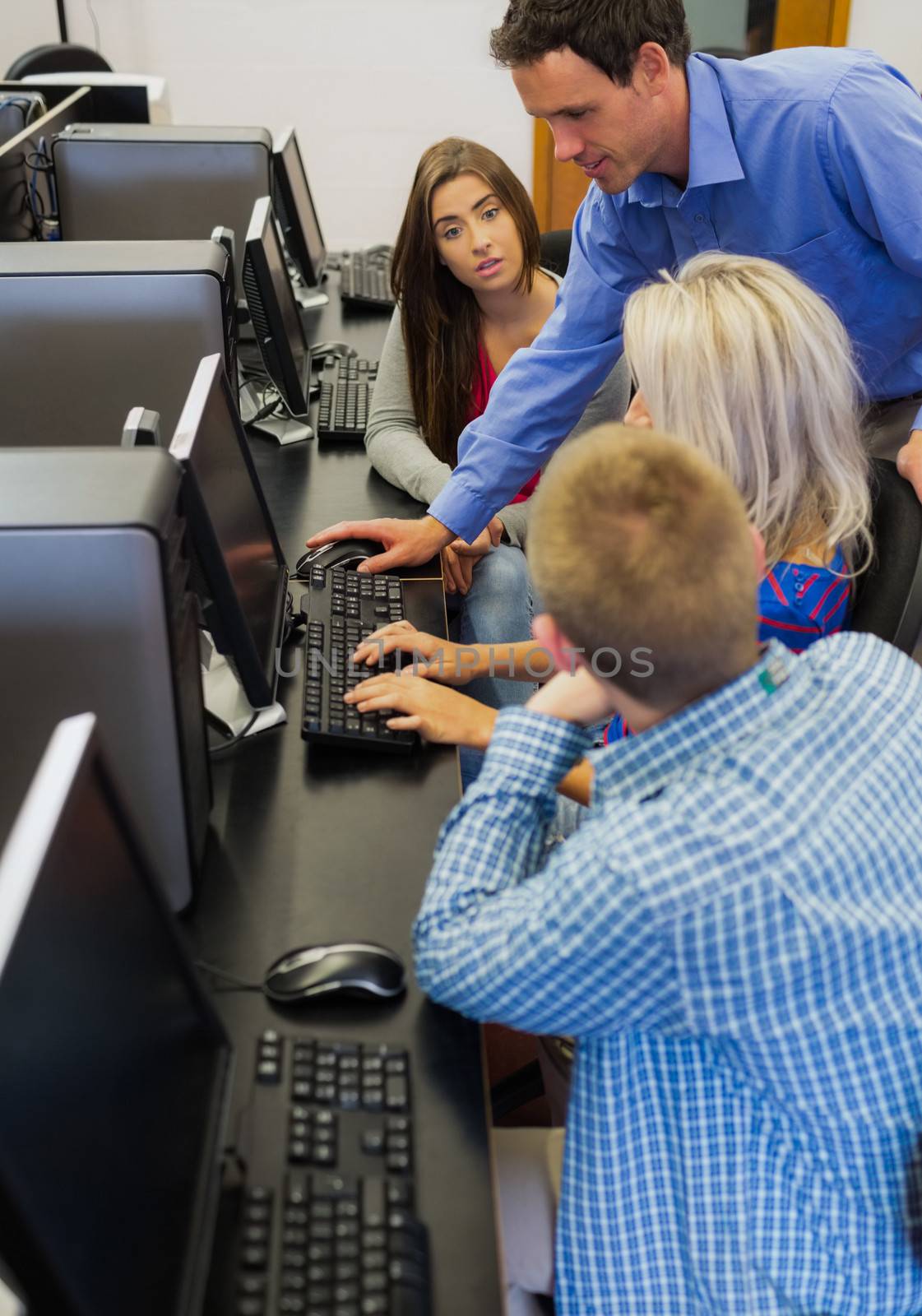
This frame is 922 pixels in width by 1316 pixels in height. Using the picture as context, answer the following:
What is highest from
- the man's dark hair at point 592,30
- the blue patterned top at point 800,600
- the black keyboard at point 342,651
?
the man's dark hair at point 592,30

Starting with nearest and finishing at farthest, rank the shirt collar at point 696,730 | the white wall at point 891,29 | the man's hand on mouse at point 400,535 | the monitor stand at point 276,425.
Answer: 1. the shirt collar at point 696,730
2. the man's hand on mouse at point 400,535
3. the monitor stand at point 276,425
4. the white wall at point 891,29

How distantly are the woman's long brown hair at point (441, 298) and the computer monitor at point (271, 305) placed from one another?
0.70ft

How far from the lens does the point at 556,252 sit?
9.62 feet

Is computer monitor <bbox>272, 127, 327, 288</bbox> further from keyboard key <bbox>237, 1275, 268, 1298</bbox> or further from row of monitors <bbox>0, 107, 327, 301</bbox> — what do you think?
keyboard key <bbox>237, 1275, 268, 1298</bbox>

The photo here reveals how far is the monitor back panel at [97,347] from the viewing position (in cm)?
148

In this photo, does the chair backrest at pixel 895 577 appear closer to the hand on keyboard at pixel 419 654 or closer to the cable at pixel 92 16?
the hand on keyboard at pixel 419 654

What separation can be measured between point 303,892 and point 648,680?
42 cm

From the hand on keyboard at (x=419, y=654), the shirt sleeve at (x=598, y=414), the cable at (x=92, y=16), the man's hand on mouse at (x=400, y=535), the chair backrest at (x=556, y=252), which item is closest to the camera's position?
the hand on keyboard at (x=419, y=654)

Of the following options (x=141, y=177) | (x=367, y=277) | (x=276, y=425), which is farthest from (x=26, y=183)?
(x=367, y=277)

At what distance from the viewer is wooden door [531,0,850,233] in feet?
15.6

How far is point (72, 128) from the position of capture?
2.46 meters

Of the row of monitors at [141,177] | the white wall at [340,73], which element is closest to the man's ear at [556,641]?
the row of monitors at [141,177]

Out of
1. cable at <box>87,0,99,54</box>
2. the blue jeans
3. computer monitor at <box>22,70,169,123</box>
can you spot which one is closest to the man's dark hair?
the blue jeans

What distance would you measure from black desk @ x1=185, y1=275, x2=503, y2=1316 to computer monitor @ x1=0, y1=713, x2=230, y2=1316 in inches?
5.3
